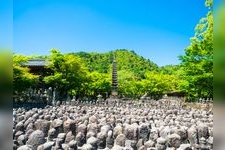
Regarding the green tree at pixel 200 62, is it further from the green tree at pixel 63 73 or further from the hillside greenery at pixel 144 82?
the green tree at pixel 63 73

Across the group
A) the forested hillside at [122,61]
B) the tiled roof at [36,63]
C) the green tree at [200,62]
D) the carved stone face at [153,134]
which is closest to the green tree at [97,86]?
the tiled roof at [36,63]

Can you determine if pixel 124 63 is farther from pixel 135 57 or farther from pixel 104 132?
pixel 104 132

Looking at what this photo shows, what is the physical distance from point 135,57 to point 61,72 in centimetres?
3969

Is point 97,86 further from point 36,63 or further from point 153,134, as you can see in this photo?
point 153,134

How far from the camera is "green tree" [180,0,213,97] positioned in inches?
586

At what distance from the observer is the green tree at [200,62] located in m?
14.9

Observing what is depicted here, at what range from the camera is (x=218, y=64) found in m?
1.26

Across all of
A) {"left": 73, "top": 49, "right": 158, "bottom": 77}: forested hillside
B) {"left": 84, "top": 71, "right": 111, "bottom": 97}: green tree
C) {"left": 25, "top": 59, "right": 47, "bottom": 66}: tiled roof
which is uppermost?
{"left": 73, "top": 49, "right": 158, "bottom": 77}: forested hillside

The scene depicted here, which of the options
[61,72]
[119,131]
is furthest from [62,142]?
[61,72]

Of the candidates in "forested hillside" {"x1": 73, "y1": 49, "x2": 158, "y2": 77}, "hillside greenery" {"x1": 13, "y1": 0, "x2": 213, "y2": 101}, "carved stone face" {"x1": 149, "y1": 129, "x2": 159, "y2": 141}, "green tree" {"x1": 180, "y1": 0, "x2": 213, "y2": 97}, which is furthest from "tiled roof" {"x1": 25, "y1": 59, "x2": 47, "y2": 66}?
"forested hillside" {"x1": 73, "y1": 49, "x2": 158, "y2": 77}

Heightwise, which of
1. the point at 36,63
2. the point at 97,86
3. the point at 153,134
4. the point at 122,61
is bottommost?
the point at 153,134

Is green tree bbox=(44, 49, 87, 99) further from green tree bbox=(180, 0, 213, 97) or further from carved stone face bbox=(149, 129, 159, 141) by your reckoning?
carved stone face bbox=(149, 129, 159, 141)

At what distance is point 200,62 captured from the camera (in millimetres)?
15508

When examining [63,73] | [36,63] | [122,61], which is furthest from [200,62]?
[122,61]
